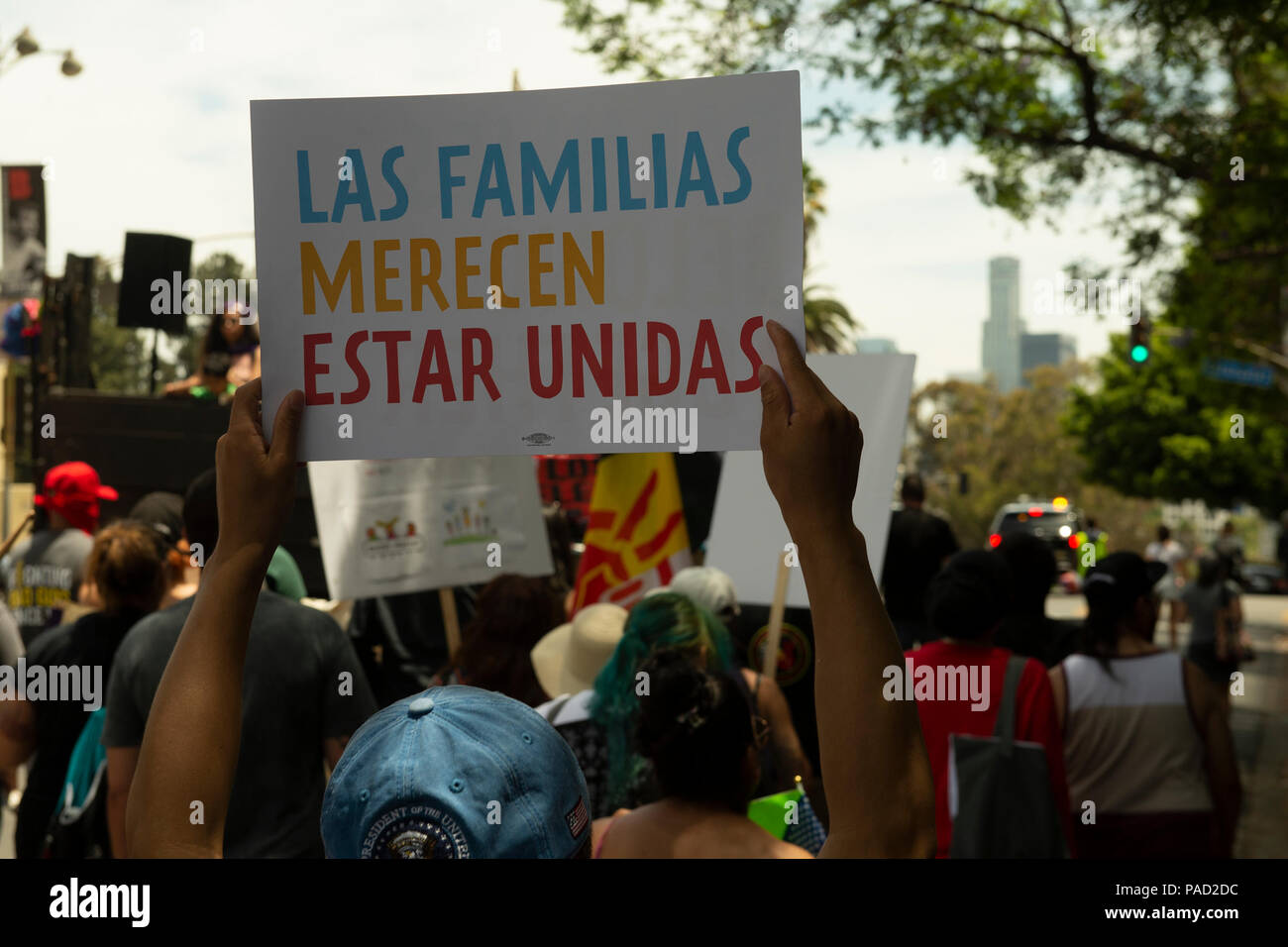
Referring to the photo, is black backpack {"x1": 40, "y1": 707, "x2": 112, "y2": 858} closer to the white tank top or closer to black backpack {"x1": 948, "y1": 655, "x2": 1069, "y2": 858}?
black backpack {"x1": 948, "y1": 655, "x2": 1069, "y2": 858}

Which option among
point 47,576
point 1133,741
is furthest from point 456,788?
point 47,576

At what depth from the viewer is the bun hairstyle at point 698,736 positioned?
2.77 m

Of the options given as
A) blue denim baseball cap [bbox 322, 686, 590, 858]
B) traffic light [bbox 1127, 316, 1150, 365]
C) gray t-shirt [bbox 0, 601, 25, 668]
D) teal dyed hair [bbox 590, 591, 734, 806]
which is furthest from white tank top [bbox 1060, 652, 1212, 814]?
traffic light [bbox 1127, 316, 1150, 365]

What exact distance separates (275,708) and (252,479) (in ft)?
6.18

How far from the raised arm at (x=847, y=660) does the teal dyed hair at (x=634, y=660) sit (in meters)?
2.10

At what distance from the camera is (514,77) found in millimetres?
6672

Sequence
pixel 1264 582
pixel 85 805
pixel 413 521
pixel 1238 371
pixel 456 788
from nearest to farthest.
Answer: pixel 456 788
pixel 85 805
pixel 413 521
pixel 1238 371
pixel 1264 582

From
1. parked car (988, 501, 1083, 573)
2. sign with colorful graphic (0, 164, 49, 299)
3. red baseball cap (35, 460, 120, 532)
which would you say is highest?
sign with colorful graphic (0, 164, 49, 299)

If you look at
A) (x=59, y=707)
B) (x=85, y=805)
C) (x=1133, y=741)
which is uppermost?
(x=59, y=707)

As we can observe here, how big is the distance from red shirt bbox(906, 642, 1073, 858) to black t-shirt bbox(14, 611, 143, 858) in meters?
2.55

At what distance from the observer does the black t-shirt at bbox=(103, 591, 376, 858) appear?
3385 millimetres

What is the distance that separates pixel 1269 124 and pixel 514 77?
201 inches

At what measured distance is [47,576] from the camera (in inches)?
249

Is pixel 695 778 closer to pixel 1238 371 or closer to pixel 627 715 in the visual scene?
pixel 627 715
